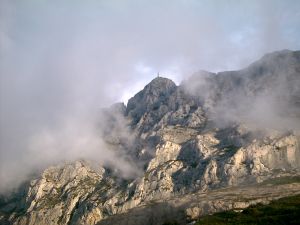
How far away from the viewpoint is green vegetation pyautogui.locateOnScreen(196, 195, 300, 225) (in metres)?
131

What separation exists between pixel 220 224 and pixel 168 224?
122 ft

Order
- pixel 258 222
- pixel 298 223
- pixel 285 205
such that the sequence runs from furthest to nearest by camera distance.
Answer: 1. pixel 285 205
2. pixel 258 222
3. pixel 298 223

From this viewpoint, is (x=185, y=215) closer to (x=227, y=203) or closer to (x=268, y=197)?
(x=227, y=203)

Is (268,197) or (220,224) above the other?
(268,197)

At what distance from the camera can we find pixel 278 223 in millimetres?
127250

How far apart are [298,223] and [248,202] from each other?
73.1m

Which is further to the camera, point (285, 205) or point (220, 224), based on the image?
point (285, 205)

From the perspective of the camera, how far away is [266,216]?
141250 millimetres

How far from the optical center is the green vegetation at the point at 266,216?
131m

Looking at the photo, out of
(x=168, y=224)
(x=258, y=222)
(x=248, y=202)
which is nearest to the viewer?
(x=258, y=222)

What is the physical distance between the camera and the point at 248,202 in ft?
633

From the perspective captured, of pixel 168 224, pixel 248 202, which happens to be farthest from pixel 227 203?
pixel 168 224

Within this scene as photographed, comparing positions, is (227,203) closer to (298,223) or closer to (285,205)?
(285,205)

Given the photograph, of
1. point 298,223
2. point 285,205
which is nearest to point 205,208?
point 285,205
